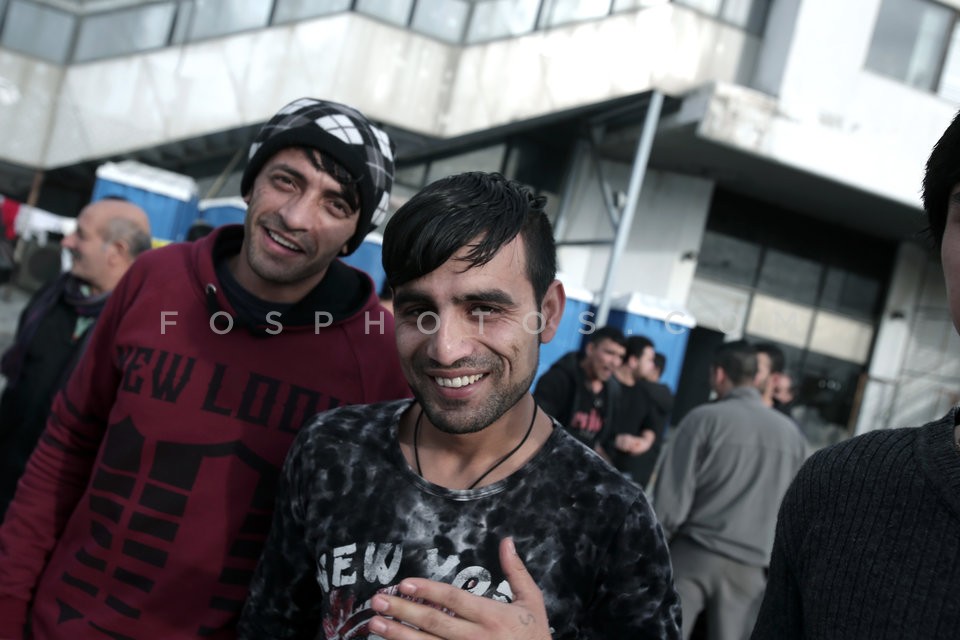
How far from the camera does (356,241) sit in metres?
2.22

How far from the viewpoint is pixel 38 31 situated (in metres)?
14.3

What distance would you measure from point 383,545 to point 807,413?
1663 centimetres

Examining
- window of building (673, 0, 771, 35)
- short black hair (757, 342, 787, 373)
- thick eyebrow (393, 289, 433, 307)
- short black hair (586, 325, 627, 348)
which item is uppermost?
window of building (673, 0, 771, 35)

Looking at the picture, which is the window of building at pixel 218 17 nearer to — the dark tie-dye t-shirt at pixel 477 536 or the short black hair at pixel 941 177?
the dark tie-dye t-shirt at pixel 477 536

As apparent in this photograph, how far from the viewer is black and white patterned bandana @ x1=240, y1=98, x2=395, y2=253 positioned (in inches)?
80.8

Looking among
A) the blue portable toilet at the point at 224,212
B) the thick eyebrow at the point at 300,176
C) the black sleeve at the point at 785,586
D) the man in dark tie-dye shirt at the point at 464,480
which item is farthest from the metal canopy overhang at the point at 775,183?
the black sleeve at the point at 785,586

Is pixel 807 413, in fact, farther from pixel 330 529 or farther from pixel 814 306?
pixel 330 529

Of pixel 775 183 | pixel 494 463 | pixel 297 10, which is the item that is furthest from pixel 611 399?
pixel 775 183

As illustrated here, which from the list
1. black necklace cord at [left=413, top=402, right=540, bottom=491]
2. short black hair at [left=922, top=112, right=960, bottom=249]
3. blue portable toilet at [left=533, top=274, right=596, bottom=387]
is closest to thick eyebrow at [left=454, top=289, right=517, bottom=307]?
black necklace cord at [left=413, top=402, right=540, bottom=491]

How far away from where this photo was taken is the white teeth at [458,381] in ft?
5.30

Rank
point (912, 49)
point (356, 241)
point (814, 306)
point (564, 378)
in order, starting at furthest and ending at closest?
point (814, 306) < point (912, 49) < point (564, 378) < point (356, 241)

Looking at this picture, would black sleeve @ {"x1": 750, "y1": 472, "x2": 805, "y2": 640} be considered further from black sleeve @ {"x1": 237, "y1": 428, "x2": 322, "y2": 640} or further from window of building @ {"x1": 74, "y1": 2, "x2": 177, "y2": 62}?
window of building @ {"x1": 74, "y1": 2, "x2": 177, "y2": 62}

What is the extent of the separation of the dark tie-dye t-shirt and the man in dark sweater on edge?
10.7 inches

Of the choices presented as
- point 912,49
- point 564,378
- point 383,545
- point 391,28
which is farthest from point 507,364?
point 912,49
